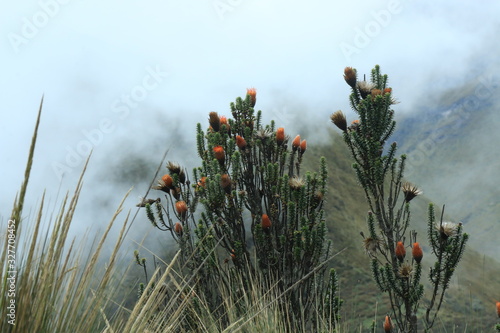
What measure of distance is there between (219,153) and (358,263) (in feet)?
50.8

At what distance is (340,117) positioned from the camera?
15.1ft

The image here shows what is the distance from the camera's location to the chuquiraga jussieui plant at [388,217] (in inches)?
167

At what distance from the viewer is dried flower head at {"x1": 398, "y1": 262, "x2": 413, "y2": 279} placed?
4246 mm

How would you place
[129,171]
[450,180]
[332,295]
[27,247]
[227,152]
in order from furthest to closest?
[450,180], [129,171], [227,152], [332,295], [27,247]

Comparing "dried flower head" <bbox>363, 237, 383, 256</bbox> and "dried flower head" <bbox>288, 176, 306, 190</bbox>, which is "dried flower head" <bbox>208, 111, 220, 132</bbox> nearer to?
"dried flower head" <bbox>288, 176, 306, 190</bbox>

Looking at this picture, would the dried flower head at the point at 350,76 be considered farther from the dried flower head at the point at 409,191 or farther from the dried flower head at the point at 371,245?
the dried flower head at the point at 371,245

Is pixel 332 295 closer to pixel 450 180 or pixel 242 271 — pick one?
pixel 242 271

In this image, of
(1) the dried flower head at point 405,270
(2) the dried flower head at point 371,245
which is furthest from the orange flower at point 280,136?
(1) the dried flower head at point 405,270

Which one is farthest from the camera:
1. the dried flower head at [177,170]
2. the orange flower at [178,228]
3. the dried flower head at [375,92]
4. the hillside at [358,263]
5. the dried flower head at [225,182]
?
the hillside at [358,263]

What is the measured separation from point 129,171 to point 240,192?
72.6 feet

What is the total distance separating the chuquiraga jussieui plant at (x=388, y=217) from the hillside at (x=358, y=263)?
36.3 feet

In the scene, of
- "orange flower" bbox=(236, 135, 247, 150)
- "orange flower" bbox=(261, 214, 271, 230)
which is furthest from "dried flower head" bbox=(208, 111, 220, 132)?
"orange flower" bbox=(261, 214, 271, 230)

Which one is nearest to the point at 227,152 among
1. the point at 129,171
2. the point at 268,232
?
the point at 268,232

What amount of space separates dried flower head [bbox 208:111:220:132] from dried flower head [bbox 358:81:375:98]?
117cm
